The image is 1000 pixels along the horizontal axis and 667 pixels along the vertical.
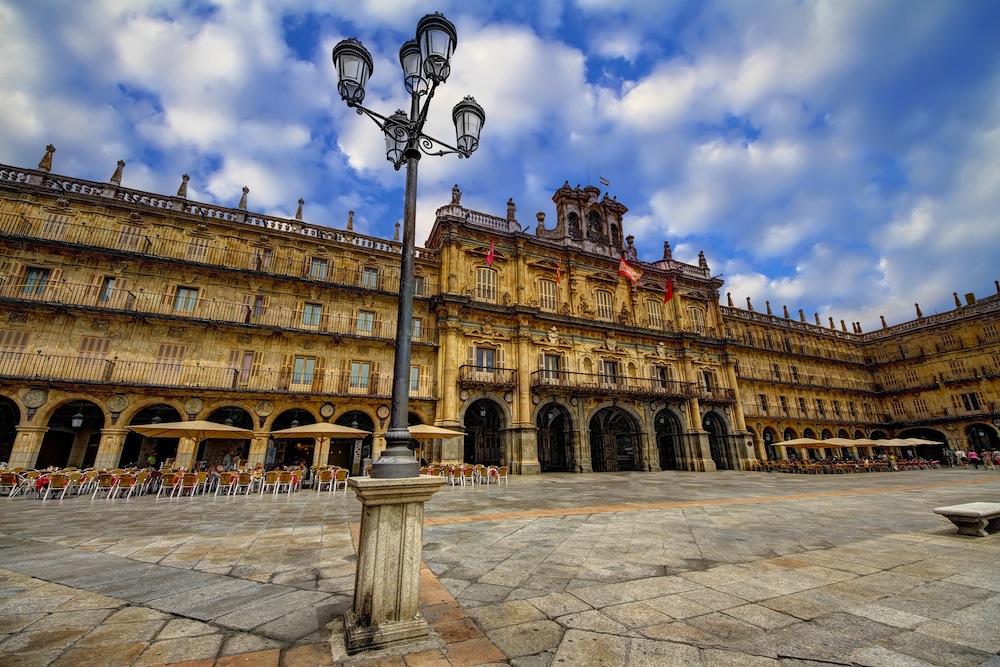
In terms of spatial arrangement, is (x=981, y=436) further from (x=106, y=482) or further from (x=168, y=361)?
(x=168, y=361)

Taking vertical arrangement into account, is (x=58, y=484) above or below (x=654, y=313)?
below

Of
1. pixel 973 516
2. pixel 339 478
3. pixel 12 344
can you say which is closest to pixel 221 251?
pixel 12 344

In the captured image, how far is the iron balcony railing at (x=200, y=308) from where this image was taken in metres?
15.4

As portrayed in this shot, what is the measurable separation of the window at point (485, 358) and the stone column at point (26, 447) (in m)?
16.7

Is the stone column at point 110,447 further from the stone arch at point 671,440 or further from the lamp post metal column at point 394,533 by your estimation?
the stone arch at point 671,440

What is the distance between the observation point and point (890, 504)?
8.92 m

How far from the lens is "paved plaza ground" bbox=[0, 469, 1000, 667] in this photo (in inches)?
101

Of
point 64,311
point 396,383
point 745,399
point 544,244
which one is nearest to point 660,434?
point 745,399

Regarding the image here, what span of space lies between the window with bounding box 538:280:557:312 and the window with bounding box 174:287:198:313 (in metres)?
16.6

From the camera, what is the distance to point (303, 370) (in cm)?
1794

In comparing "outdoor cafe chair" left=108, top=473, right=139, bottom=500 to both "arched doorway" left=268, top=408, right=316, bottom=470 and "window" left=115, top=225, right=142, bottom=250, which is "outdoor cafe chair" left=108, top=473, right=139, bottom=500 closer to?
"arched doorway" left=268, top=408, right=316, bottom=470

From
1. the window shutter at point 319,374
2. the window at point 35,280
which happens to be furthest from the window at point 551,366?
the window at point 35,280

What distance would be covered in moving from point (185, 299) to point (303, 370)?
5883 mm

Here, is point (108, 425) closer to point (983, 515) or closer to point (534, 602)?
point (534, 602)
